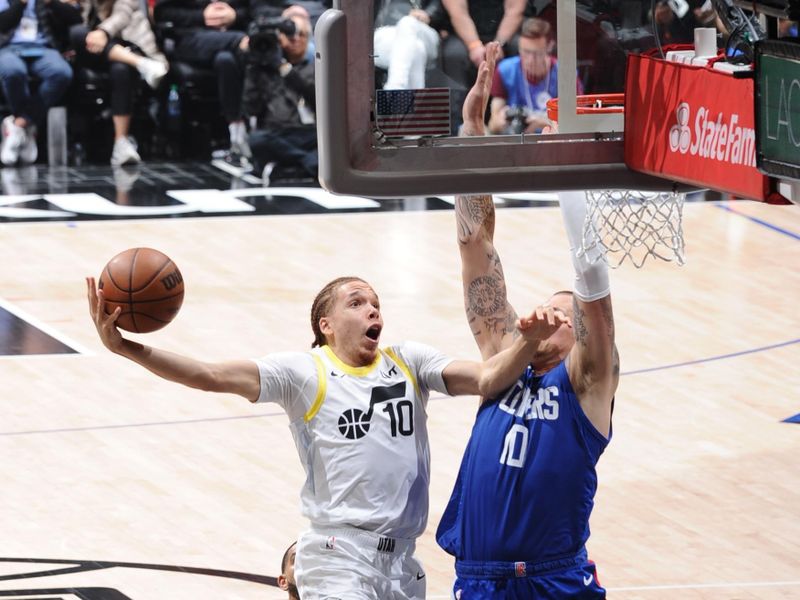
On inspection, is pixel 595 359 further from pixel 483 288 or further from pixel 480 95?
pixel 480 95

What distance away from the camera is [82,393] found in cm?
1045

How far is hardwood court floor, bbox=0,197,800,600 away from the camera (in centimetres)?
795

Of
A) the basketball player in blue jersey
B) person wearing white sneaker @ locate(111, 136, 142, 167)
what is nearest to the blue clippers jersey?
the basketball player in blue jersey

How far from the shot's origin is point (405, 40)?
18.1 feet

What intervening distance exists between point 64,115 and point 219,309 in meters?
5.78

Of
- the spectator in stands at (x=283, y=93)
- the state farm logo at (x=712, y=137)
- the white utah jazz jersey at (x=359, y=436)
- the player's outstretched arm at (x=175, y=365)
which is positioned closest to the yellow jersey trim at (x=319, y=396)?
the white utah jazz jersey at (x=359, y=436)

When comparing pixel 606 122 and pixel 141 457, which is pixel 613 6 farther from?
pixel 141 457

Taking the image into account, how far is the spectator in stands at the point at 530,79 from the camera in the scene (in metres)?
5.92

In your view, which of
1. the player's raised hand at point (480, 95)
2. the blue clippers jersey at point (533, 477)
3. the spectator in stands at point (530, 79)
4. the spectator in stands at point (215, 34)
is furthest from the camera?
the spectator in stands at point (215, 34)

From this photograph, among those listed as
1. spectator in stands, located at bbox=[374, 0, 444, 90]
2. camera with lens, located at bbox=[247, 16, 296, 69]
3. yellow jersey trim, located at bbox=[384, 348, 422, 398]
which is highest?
camera with lens, located at bbox=[247, 16, 296, 69]

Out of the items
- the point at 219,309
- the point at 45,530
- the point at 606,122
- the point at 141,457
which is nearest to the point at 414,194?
the point at 606,122

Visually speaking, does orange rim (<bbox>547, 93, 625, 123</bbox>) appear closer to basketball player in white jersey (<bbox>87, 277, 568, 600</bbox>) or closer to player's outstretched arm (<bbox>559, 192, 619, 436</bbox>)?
player's outstretched arm (<bbox>559, 192, 619, 436</bbox>)

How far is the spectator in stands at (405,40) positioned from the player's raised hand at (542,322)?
907mm

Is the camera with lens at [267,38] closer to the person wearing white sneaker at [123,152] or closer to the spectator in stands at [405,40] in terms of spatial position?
the person wearing white sneaker at [123,152]
